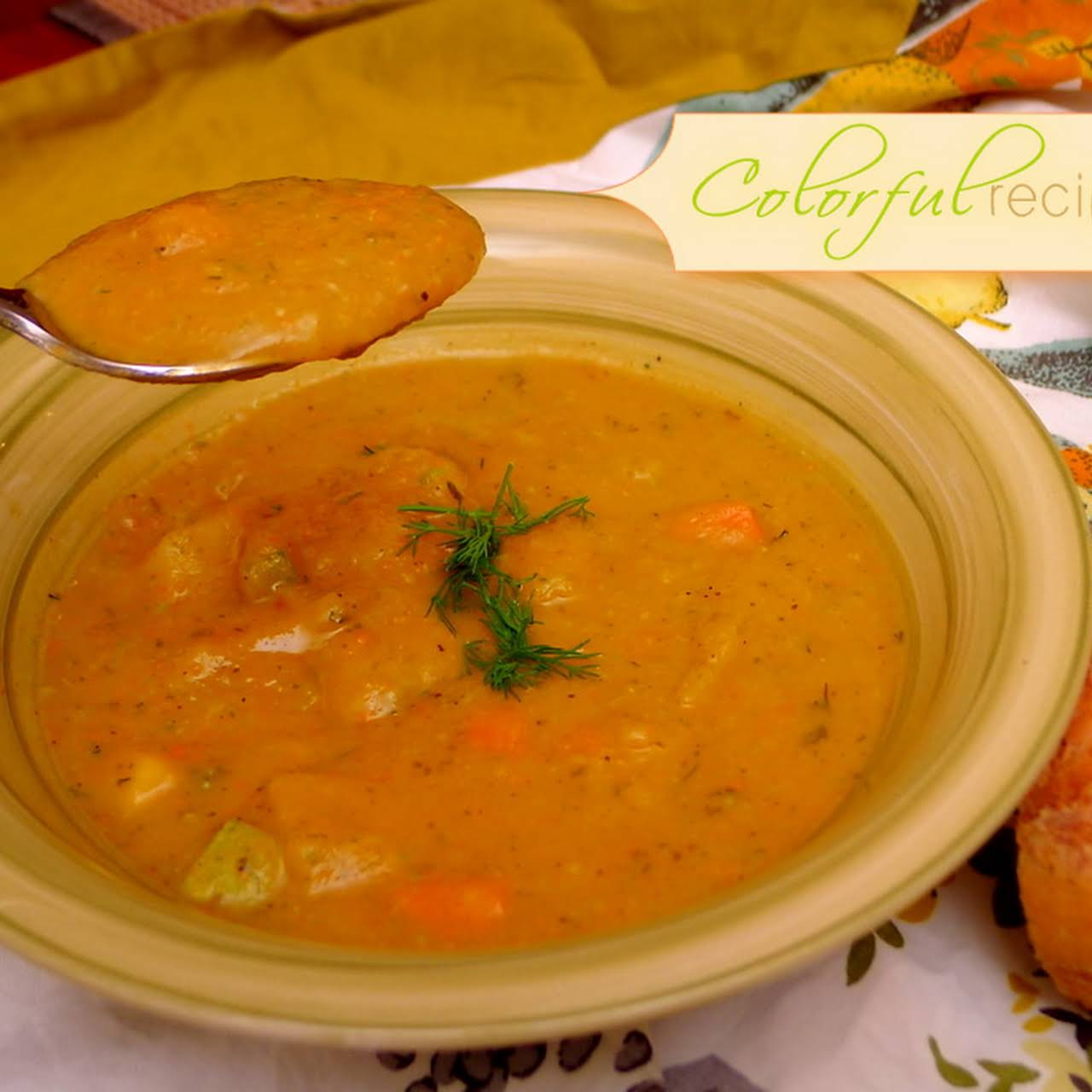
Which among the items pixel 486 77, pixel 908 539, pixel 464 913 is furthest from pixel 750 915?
pixel 486 77

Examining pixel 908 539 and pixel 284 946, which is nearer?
A: pixel 284 946

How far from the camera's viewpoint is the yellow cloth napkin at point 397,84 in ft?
10.8

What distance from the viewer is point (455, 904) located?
186 centimetres

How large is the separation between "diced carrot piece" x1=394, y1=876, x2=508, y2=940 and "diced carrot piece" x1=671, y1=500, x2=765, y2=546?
32.0 inches

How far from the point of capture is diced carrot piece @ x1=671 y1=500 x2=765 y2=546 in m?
2.44

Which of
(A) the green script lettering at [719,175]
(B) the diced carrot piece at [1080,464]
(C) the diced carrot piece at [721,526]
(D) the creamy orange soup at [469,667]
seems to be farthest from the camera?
(A) the green script lettering at [719,175]

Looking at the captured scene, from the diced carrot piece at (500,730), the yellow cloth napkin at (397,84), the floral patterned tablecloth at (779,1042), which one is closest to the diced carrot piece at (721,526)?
the diced carrot piece at (500,730)

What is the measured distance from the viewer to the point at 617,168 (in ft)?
11.2

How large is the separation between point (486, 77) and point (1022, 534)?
2.05 meters

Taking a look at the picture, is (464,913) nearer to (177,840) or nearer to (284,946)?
(284,946)

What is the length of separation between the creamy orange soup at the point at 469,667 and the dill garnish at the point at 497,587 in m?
0.01

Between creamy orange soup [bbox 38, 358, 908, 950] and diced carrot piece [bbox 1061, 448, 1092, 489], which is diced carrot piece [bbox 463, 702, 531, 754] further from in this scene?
diced carrot piece [bbox 1061, 448, 1092, 489]

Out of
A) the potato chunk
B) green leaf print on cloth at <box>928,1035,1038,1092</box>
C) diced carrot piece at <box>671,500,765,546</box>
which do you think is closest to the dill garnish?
diced carrot piece at <box>671,500,765,546</box>

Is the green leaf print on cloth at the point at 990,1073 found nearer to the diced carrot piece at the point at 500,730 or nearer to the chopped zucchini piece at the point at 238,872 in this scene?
the diced carrot piece at the point at 500,730
